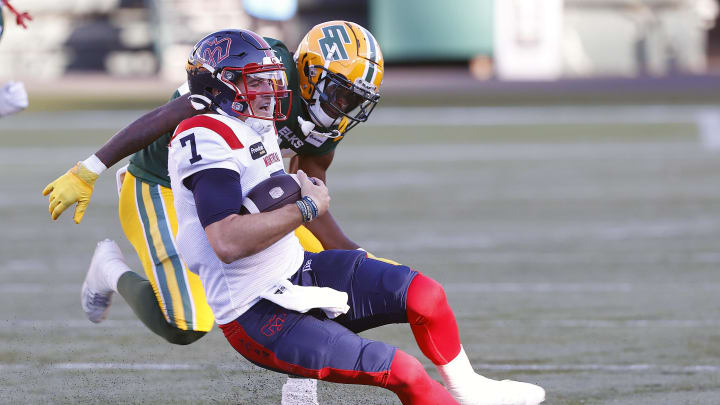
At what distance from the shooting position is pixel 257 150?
3.64m

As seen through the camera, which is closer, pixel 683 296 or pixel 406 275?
pixel 406 275

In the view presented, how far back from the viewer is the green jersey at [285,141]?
4.43 meters

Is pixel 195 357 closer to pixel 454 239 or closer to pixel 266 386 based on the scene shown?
pixel 266 386

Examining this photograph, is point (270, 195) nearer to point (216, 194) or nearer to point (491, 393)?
point (216, 194)

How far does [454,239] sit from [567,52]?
1374 centimetres

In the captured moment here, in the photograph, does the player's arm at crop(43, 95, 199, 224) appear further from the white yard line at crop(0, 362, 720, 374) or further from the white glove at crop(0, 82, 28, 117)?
the white yard line at crop(0, 362, 720, 374)

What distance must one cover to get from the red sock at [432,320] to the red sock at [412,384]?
0.87 feet

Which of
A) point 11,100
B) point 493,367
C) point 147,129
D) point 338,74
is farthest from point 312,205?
point 11,100

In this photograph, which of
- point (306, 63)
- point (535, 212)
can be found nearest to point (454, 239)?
point (535, 212)

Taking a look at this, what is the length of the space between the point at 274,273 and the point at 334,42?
118 centimetres

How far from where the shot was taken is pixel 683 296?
6680 millimetres

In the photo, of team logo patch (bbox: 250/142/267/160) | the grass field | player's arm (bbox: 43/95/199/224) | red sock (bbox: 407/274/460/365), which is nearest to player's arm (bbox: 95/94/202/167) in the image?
player's arm (bbox: 43/95/199/224)

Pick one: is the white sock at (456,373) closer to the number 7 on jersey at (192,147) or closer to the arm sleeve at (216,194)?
the arm sleeve at (216,194)

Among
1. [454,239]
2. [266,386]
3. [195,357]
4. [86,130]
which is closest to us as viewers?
[266,386]
